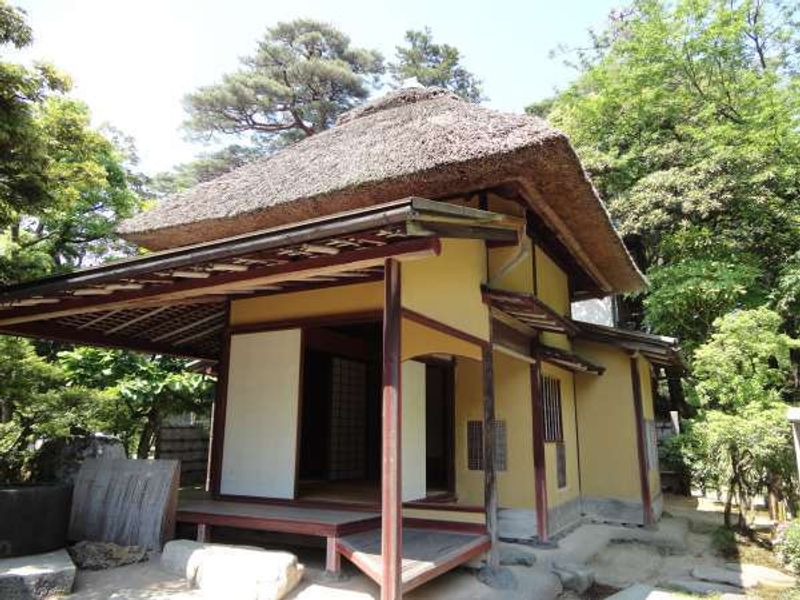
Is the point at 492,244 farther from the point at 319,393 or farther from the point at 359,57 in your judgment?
the point at 359,57

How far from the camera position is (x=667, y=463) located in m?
12.1

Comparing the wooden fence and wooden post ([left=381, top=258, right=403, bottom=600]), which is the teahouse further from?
the wooden fence

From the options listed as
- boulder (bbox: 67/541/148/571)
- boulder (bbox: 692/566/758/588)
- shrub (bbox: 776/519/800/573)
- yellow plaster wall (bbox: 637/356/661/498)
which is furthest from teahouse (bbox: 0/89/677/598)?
shrub (bbox: 776/519/800/573)

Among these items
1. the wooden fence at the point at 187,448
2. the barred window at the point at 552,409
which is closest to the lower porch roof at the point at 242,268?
the barred window at the point at 552,409

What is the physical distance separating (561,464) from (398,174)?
15.4 ft

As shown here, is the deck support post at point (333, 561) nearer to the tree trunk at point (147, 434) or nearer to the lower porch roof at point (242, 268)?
the lower porch roof at point (242, 268)

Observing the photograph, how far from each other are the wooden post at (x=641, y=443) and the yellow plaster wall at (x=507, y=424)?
232cm

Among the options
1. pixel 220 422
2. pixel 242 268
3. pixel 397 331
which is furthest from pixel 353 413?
pixel 397 331

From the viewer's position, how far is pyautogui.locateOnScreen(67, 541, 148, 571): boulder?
462cm

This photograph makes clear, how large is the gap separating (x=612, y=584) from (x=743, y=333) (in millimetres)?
5336

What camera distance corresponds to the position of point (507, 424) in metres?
7.00

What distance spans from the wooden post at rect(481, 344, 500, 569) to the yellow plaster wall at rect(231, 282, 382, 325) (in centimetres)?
138

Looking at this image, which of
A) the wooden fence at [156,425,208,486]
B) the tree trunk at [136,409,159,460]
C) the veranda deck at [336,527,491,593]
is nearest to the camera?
the veranda deck at [336,527,491,593]

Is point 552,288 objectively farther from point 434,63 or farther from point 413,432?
point 434,63
